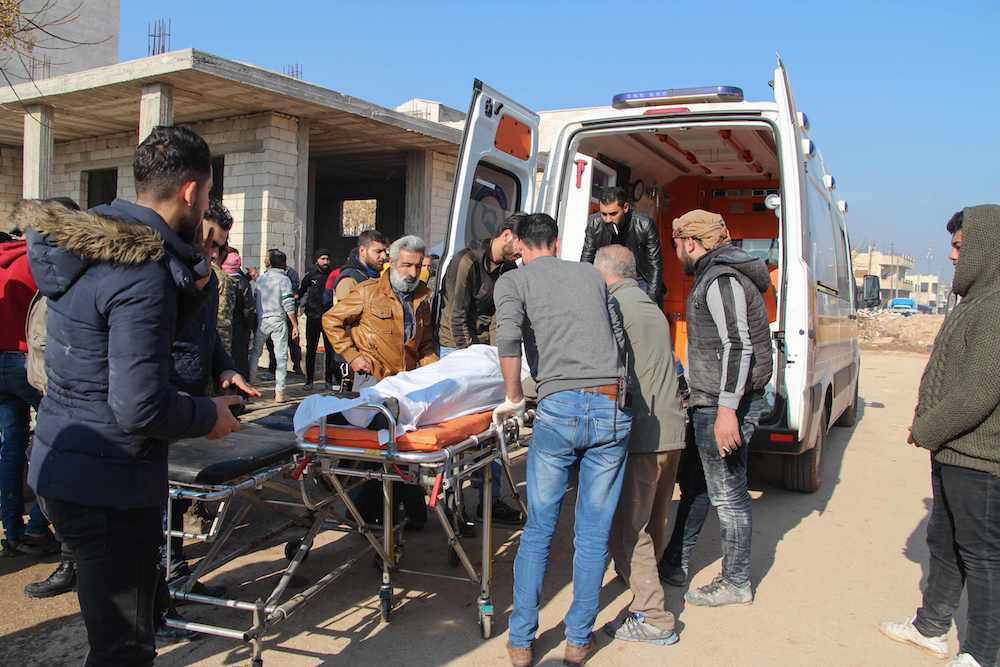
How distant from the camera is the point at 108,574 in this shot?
1.99 metres

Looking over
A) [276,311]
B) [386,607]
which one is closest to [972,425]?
[386,607]

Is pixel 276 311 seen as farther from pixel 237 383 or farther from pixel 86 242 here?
pixel 86 242

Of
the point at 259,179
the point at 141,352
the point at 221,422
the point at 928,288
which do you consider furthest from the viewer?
the point at 928,288

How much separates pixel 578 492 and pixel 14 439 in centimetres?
304

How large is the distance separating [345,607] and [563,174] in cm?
337

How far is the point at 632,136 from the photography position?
20.5 ft

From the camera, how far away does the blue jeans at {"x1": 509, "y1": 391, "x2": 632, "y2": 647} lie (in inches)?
121

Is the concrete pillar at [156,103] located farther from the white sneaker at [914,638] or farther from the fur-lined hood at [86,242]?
the white sneaker at [914,638]

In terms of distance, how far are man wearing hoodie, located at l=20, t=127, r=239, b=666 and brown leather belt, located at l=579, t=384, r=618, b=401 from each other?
1.51 m

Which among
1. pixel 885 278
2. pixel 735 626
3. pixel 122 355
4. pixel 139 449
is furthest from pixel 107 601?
pixel 885 278

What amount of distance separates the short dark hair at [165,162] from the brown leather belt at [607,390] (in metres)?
1.68

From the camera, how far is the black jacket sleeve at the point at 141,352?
1.88 meters

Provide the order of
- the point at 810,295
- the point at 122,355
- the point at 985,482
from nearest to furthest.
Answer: the point at 122,355, the point at 985,482, the point at 810,295

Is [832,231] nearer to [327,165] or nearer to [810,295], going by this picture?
[810,295]
